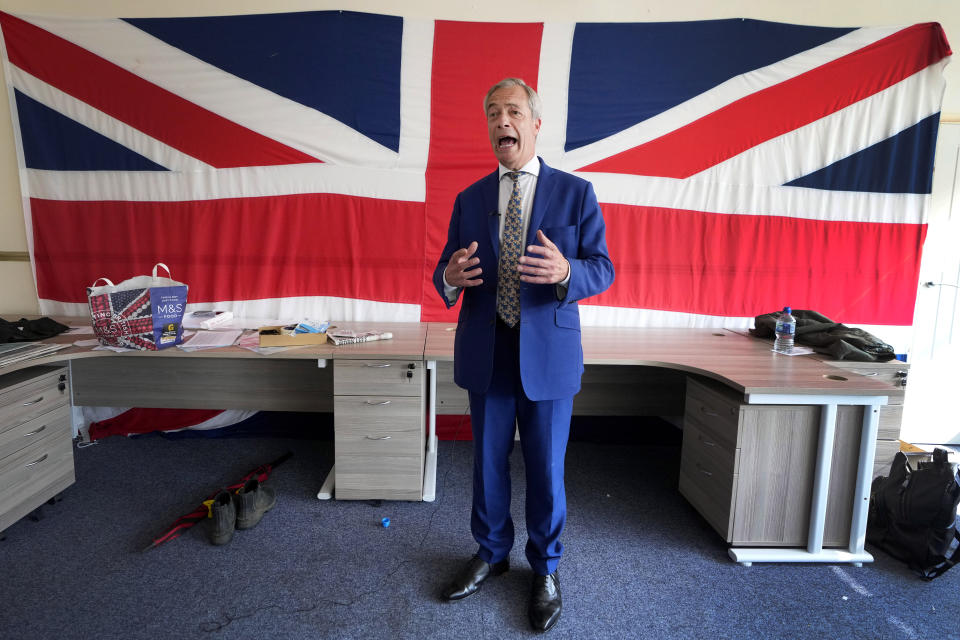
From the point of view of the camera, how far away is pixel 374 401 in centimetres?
223

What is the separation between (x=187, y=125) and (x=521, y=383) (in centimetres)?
244

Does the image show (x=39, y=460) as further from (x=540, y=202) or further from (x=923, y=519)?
(x=923, y=519)

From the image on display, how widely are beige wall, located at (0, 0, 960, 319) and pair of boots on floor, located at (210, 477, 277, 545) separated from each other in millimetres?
1856

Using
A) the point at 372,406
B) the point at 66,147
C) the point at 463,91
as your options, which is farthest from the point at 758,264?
the point at 66,147

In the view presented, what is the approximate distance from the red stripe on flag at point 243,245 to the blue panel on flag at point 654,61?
107 cm

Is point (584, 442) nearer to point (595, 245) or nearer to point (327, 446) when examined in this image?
point (327, 446)

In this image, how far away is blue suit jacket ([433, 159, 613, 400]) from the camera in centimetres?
152

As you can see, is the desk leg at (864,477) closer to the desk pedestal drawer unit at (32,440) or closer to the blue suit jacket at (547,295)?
the blue suit jacket at (547,295)

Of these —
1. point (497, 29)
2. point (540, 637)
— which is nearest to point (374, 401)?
point (540, 637)

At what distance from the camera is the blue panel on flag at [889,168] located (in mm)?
2896

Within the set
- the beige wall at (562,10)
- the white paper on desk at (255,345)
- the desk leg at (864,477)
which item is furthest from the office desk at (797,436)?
the beige wall at (562,10)

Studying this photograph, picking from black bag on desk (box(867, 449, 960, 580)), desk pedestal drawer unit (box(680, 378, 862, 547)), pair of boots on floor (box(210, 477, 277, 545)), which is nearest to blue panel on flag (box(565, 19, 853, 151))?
desk pedestal drawer unit (box(680, 378, 862, 547))

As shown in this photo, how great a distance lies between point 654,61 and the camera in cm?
A: 284

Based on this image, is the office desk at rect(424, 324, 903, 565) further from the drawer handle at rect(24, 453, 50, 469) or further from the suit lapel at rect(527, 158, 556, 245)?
the drawer handle at rect(24, 453, 50, 469)
